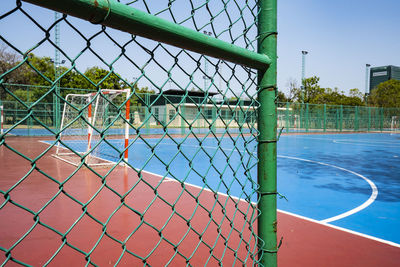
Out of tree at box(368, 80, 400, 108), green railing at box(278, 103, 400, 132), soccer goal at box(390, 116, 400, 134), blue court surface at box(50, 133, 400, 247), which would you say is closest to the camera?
blue court surface at box(50, 133, 400, 247)

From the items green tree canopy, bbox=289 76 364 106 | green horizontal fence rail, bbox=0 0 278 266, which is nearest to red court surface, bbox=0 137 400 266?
green horizontal fence rail, bbox=0 0 278 266

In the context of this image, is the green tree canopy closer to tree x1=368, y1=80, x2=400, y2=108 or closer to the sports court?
tree x1=368, y1=80, x2=400, y2=108

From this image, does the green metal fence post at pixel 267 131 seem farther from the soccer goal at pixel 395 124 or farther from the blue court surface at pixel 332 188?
the soccer goal at pixel 395 124

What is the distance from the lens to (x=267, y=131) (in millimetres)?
1711

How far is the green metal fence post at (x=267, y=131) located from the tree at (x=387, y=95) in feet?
177

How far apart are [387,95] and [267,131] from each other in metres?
55.4

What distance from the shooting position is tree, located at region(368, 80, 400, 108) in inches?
1855

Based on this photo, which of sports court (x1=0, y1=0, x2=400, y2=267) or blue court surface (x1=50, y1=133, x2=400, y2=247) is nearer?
sports court (x1=0, y1=0, x2=400, y2=267)

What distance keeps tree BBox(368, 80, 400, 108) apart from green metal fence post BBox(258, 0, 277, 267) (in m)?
54.0

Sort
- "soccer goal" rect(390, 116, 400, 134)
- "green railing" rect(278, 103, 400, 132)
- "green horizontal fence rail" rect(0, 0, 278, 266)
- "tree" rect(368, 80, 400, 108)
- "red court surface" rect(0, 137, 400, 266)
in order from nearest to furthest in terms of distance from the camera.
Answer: "green horizontal fence rail" rect(0, 0, 278, 266) → "red court surface" rect(0, 137, 400, 266) → "green railing" rect(278, 103, 400, 132) → "soccer goal" rect(390, 116, 400, 134) → "tree" rect(368, 80, 400, 108)

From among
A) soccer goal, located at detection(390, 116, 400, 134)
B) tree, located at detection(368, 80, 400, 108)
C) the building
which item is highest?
the building

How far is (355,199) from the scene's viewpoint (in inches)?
213

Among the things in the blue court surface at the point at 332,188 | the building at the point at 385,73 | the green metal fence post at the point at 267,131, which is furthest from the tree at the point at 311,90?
the building at the point at 385,73

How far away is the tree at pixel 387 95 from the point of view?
155 ft
